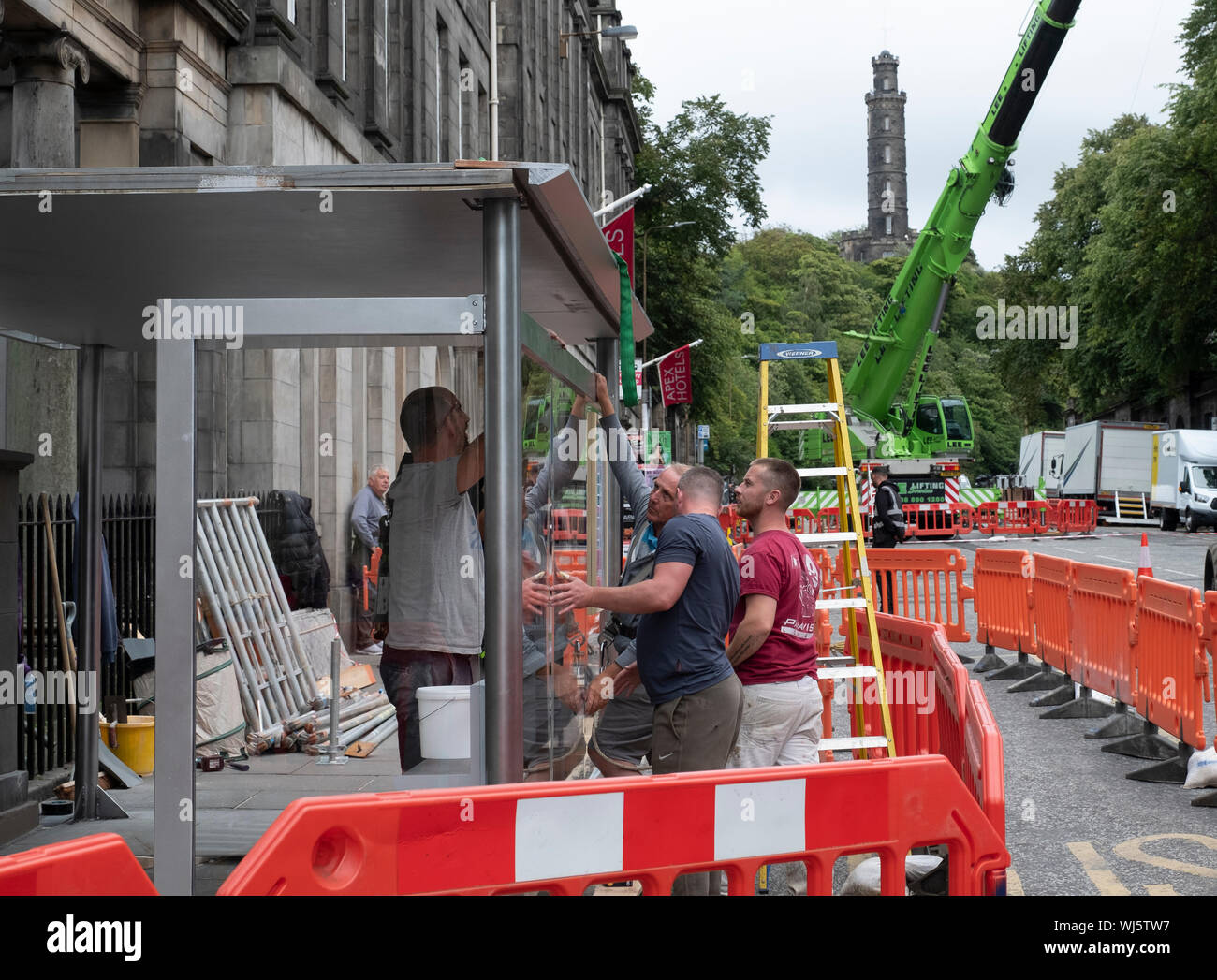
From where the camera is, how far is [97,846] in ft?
8.27

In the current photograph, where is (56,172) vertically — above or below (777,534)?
above

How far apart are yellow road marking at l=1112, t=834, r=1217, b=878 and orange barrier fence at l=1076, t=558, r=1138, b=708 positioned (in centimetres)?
238

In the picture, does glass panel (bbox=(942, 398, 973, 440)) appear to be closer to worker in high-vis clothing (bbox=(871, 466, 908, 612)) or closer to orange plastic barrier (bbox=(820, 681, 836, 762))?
worker in high-vis clothing (bbox=(871, 466, 908, 612))

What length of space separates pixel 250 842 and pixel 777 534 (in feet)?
8.87

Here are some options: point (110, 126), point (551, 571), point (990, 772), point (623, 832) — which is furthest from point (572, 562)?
point (110, 126)

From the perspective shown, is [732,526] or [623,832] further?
[732,526]

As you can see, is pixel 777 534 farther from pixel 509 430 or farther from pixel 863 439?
pixel 863 439

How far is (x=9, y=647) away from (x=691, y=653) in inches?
140

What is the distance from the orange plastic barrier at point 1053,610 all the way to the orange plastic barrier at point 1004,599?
0.60ft

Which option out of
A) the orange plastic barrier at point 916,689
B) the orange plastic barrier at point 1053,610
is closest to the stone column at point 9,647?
the orange plastic barrier at point 916,689

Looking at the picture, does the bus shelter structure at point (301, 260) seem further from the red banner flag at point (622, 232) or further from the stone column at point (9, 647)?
the red banner flag at point (622, 232)

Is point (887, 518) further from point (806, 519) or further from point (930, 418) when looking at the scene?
point (930, 418)

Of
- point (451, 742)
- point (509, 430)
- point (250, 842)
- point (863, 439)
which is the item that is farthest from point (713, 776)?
point (863, 439)

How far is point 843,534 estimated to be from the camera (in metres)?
8.06
